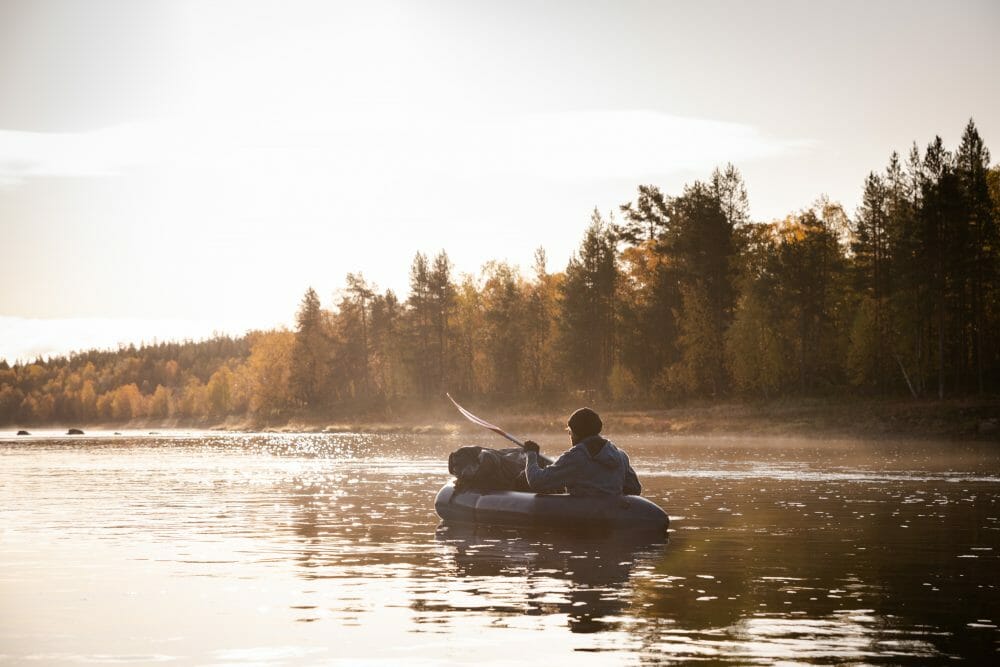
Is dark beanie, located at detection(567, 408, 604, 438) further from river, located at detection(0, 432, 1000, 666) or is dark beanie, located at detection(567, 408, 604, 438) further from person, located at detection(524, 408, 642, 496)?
river, located at detection(0, 432, 1000, 666)

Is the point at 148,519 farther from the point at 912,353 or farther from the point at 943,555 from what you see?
the point at 912,353

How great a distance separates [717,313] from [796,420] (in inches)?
719

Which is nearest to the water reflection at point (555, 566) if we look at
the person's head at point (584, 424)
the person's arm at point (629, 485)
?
the person's arm at point (629, 485)

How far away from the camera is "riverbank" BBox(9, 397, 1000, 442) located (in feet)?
193

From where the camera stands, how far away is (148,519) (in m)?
23.5

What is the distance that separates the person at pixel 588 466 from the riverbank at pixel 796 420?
42351 mm

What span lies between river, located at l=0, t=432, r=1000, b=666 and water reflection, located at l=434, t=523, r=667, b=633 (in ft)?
0.19

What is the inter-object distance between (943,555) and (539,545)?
6.36m

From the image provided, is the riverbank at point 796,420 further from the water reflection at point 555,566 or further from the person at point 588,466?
the water reflection at point 555,566

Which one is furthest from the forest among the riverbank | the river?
the river

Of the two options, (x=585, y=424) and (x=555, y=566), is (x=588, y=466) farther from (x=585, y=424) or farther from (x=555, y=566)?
(x=555, y=566)

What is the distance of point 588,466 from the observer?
62.7 ft

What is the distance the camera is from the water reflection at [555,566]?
12.6 m

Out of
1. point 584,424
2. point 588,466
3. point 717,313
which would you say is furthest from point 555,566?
point 717,313
